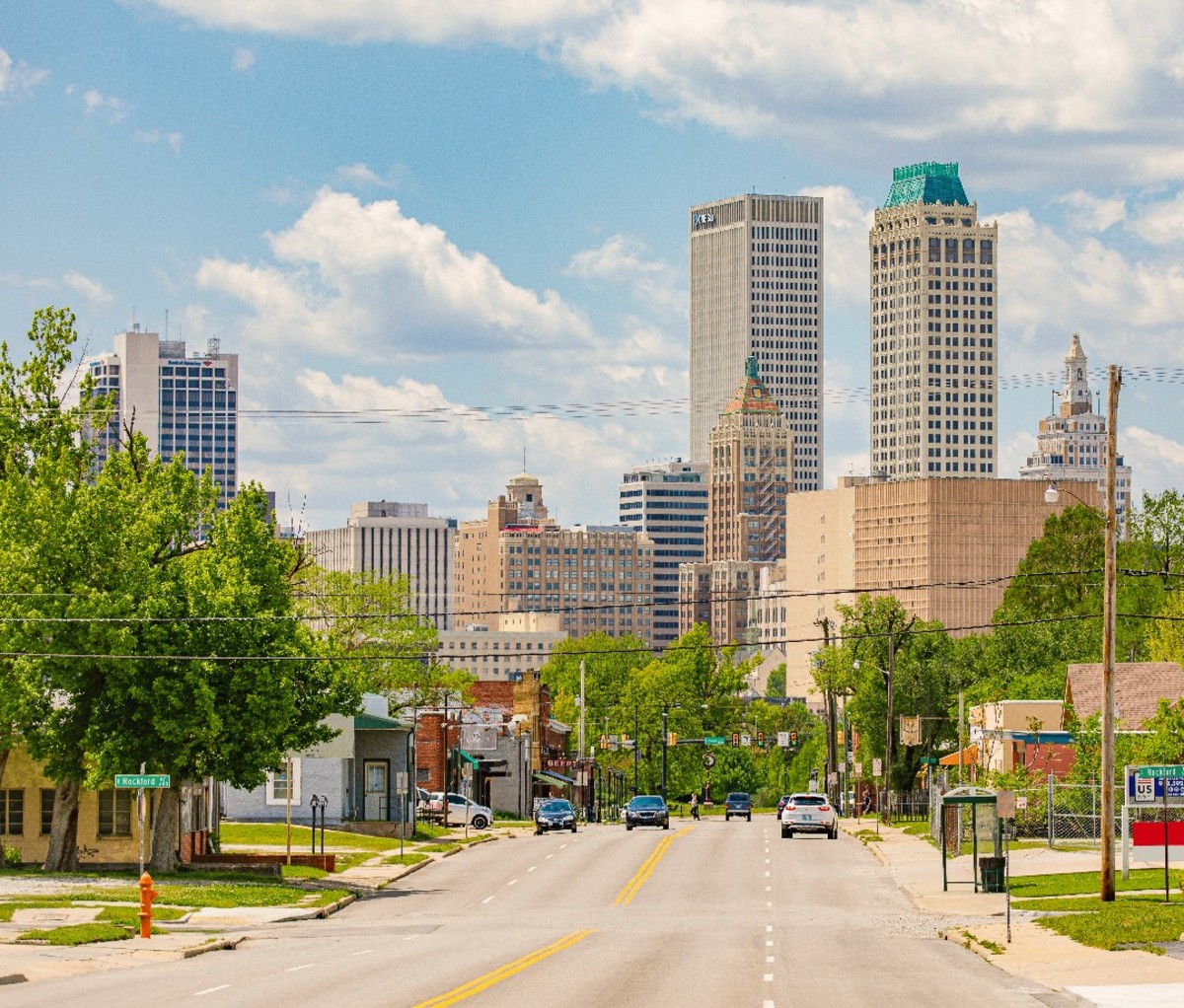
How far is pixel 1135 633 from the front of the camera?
452 ft

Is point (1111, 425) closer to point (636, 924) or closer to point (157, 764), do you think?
point (636, 924)

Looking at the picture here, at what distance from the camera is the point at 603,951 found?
122 ft

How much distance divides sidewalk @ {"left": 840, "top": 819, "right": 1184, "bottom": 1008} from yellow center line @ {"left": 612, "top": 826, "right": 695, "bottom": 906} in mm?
6797

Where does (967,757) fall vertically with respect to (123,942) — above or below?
above

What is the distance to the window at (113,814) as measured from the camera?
59.4 m

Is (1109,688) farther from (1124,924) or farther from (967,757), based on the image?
(967,757)

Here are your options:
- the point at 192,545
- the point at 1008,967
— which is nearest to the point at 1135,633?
the point at 192,545

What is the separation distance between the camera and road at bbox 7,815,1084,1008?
29.2 metres

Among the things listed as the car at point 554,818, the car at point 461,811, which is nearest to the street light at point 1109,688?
the car at point 554,818

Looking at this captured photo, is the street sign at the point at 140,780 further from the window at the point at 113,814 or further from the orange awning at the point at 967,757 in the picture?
the orange awning at the point at 967,757

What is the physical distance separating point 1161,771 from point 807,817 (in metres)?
38.3

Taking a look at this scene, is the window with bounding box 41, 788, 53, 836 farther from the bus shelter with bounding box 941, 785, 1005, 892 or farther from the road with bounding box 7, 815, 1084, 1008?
the bus shelter with bounding box 941, 785, 1005, 892

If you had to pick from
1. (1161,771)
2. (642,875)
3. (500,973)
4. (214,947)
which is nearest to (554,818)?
(642,875)

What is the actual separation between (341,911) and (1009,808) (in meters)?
15.6
